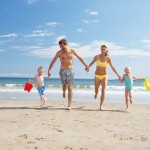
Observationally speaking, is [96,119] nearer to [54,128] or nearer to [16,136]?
[54,128]

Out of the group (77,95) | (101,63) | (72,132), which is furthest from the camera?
(77,95)

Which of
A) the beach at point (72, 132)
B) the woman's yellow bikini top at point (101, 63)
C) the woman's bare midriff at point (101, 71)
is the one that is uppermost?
the woman's yellow bikini top at point (101, 63)

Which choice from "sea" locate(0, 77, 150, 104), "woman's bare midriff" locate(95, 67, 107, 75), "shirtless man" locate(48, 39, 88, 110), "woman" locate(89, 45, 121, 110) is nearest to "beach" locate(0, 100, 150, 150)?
"shirtless man" locate(48, 39, 88, 110)

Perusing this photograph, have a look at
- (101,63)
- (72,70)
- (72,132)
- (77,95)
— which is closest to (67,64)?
(72,70)

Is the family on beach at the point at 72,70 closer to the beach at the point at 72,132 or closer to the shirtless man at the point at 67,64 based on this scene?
the shirtless man at the point at 67,64

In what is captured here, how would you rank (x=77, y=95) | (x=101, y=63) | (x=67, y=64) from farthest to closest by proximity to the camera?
→ (x=77, y=95), (x=101, y=63), (x=67, y=64)

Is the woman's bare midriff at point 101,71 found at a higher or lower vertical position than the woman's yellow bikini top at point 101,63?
lower

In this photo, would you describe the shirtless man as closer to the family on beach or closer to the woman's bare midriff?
the family on beach

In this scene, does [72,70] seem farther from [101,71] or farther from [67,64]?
[101,71]

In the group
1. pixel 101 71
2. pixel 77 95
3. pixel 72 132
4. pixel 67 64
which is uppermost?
pixel 67 64

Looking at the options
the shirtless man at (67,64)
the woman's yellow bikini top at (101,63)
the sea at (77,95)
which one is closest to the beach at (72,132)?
the shirtless man at (67,64)

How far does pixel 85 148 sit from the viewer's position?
16.6ft

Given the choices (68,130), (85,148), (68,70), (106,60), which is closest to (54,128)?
(68,130)

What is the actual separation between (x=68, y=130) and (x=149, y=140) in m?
1.61
